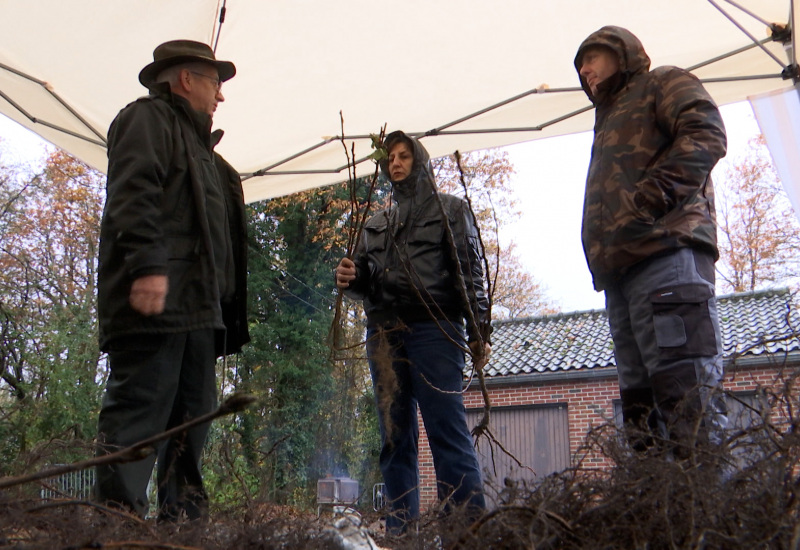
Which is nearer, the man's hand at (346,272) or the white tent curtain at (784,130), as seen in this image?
the man's hand at (346,272)

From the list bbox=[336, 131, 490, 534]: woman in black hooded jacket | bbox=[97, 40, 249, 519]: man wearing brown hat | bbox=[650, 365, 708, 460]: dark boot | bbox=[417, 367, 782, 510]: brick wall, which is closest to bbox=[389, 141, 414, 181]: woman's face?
bbox=[336, 131, 490, 534]: woman in black hooded jacket

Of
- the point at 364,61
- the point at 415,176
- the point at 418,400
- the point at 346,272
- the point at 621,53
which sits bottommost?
the point at 418,400

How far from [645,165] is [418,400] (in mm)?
1284

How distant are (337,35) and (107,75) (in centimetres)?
136

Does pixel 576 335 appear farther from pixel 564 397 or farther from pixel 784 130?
pixel 784 130

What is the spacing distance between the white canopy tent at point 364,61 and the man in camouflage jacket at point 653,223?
64.0 inches

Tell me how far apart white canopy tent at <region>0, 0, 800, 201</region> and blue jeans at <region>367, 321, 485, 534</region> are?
6.67 feet

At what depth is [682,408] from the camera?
165cm

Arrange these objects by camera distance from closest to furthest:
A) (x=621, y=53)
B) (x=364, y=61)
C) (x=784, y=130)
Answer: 1. (x=621, y=53)
2. (x=784, y=130)
3. (x=364, y=61)

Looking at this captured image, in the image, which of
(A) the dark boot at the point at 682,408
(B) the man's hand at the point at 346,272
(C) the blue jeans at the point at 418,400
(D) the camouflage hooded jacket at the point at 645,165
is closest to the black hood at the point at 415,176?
(B) the man's hand at the point at 346,272

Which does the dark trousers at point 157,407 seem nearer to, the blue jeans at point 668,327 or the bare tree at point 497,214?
the blue jeans at point 668,327

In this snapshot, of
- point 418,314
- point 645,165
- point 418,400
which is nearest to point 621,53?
point 645,165

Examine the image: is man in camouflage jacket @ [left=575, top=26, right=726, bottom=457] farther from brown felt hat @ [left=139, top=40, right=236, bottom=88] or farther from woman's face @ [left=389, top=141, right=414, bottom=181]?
brown felt hat @ [left=139, top=40, right=236, bottom=88]

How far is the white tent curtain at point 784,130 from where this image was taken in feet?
13.9
